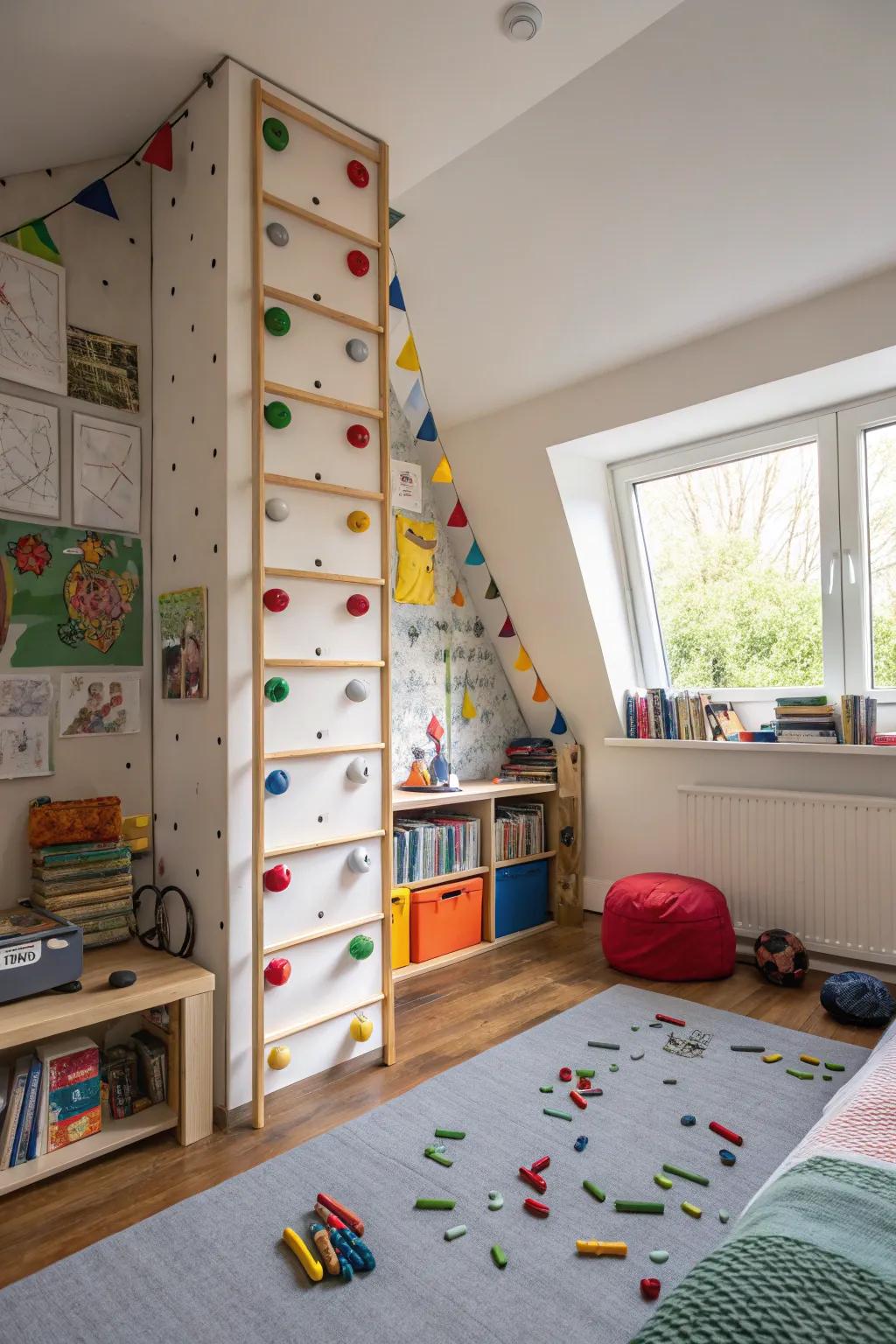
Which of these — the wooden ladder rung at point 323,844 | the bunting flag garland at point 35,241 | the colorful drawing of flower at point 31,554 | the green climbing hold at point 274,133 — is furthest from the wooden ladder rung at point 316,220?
the wooden ladder rung at point 323,844

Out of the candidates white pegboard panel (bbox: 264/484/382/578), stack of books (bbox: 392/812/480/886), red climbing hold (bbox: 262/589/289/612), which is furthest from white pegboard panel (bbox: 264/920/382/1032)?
white pegboard panel (bbox: 264/484/382/578)

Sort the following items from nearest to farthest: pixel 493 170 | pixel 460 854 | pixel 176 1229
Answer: pixel 176 1229 < pixel 493 170 < pixel 460 854

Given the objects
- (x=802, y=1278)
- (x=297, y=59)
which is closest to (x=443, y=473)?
(x=297, y=59)

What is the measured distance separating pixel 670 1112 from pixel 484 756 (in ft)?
7.26

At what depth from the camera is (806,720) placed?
3.41 m

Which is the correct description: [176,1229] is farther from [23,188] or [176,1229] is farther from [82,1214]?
[23,188]

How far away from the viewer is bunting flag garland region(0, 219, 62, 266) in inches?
90.8

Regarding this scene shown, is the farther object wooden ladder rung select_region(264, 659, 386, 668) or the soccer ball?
the soccer ball

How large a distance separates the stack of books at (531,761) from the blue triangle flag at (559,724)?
0.23 ft

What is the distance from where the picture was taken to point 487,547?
416cm

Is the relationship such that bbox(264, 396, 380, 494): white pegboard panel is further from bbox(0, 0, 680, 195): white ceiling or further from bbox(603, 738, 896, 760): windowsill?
bbox(603, 738, 896, 760): windowsill

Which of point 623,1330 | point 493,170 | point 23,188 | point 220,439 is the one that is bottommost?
point 623,1330

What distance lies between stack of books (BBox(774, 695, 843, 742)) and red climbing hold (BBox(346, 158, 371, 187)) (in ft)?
8.15

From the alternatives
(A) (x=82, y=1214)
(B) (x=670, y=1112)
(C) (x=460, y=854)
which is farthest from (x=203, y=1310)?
(C) (x=460, y=854)
